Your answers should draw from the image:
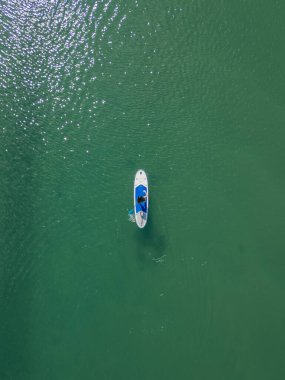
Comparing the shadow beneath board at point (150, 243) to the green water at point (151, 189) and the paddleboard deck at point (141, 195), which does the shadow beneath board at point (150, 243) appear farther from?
the paddleboard deck at point (141, 195)

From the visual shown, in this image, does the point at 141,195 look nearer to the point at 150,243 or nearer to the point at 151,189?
the point at 151,189

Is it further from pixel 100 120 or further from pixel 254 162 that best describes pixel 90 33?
pixel 254 162

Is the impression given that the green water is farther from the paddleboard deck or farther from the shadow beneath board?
the paddleboard deck

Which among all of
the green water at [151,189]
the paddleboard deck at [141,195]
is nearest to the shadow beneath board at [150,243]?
the green water at [151,189]

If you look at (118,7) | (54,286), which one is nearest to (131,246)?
→ (54,286)

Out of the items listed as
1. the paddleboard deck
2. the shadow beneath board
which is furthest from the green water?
the paddleboard deck
